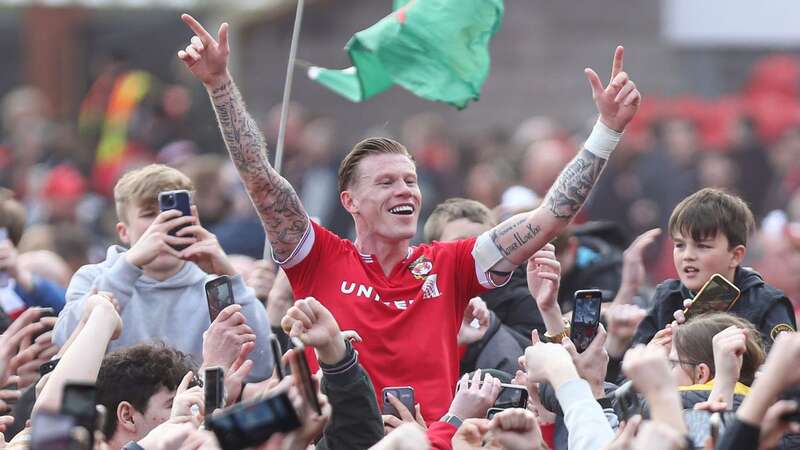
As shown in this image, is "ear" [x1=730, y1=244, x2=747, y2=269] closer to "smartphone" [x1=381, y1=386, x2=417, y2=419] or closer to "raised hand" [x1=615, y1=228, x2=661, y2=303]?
"raised hand" [x1=615, y1=228, x2=661, y2=303]

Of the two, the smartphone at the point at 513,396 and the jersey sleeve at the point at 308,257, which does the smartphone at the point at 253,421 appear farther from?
the jersey sleeve at the point at 308,257

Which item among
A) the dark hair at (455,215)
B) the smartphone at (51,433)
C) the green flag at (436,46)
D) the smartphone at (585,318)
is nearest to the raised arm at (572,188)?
the smartphone at (585,318)

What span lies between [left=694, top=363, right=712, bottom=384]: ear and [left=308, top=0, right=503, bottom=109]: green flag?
213 cm

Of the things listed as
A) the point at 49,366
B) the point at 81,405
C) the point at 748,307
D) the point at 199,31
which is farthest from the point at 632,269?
the point at 81,405

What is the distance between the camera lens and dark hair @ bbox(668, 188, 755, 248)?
701 centimetres

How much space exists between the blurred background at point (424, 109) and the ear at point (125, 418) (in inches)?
217

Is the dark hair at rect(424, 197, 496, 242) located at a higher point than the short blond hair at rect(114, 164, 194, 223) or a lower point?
lower

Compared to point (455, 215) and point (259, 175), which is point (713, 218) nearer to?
point (455, 215)

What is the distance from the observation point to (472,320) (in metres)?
7.38

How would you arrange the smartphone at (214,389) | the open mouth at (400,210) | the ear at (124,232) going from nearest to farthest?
the smartphone at (214,389), the open mouth at (400,210), the ear at (124,232)

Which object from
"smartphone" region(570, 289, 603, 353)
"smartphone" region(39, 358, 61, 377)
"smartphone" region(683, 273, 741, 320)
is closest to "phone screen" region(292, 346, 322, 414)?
"smartphone" region(570, 289, 603, 353)

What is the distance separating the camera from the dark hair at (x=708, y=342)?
5766mm

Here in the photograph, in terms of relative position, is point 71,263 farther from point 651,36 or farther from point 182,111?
point 651,36

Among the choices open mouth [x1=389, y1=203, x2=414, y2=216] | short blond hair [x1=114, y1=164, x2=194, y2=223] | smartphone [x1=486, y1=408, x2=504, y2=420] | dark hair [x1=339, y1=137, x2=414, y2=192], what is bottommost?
smartphone [x1=486, y1=408, x2=504, y2=420]
